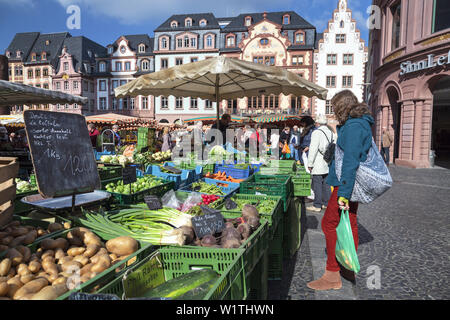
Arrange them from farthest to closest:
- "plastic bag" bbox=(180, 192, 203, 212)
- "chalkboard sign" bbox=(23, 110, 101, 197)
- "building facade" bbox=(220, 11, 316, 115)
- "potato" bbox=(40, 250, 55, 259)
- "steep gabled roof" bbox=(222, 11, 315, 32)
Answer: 1. "steep gabled roof" bbox=(222, 11, 315, 32)
2. "building facade" bbox=(220, 11, 316, 115)
3. "plastic bag" bbox=(180, 192, 203, 212)
4. "chalkboard sign" bbox=(23, 110, 101, 197)
5. "potato" bbox=(40, 250, 55, 259)

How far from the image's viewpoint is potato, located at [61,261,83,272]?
1.89 m

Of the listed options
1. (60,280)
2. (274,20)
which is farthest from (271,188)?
(274,20)

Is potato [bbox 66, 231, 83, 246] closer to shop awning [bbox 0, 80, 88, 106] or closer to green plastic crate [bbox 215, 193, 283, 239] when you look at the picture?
green plastic crate [bbox 215, 193, 283, 239]

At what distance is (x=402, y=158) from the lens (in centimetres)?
1555

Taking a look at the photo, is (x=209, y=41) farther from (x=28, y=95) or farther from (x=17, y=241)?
(x=17, y=241)

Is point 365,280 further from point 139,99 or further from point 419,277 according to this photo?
point 139,99

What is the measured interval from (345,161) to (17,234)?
109 inches

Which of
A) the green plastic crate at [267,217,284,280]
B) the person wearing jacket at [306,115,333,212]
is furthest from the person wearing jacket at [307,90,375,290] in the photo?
the person wearing jacket at [306,115,333,212]

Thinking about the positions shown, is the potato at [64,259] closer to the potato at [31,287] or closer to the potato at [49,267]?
the potato at [49,267]

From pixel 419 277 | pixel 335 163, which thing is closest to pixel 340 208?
pixel 335 163

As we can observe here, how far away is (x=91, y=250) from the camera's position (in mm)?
2146

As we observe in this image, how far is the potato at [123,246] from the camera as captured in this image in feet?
7.22

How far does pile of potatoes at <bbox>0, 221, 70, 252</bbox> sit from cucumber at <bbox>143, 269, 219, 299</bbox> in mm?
979
